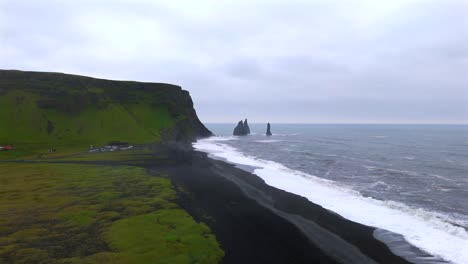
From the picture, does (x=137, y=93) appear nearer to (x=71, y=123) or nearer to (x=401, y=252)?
(x=71, y=123)

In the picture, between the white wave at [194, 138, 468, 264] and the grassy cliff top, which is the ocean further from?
the grassy cliff top

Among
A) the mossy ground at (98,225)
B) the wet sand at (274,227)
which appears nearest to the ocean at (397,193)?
the wet sand at (274,227)

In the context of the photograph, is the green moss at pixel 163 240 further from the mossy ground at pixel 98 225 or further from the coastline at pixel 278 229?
the coastline at pixel 278 229

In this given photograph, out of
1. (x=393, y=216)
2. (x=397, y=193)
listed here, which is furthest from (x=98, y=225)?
(x=397, y=193)

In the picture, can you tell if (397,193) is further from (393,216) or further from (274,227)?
(274,227)

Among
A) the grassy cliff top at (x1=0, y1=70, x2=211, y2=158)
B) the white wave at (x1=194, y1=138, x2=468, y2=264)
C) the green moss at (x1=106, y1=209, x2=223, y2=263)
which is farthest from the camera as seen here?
the grassy cliff top at (x1=0, y1=70, x2=211, y2=158)

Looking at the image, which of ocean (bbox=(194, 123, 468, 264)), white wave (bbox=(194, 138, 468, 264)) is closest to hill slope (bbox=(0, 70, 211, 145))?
ocean (bbox=(194, 123, 468, 264))
